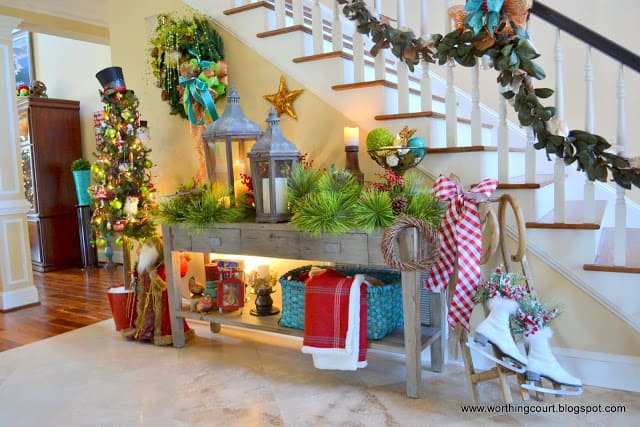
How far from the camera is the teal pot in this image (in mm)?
5574

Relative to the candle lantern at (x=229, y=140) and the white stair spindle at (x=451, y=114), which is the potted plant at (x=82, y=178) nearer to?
the candle lantern at (x=229, y=140)

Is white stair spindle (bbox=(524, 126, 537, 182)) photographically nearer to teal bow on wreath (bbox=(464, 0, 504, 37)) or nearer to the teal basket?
teal bow on wreath (bbox=(464, 0, 504, 37))

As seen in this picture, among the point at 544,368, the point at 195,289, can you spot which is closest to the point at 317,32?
the point at 195,289

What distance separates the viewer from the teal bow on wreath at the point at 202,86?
10.2 feet

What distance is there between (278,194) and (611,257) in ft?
5.15

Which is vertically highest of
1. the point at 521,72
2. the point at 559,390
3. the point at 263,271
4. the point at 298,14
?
the point at 298,14

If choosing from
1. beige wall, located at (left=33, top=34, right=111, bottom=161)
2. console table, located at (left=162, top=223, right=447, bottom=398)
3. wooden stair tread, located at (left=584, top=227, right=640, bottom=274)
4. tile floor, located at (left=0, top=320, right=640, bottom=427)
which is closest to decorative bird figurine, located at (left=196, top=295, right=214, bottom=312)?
console table, located at (left=162, top=223, right=447, bottom=398)

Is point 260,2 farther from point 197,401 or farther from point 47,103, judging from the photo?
point 47,103

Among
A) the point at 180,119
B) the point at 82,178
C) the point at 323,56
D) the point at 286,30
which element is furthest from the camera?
the point at 82,178

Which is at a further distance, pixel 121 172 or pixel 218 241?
pixel 121 172

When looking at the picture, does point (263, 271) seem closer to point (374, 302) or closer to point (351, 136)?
point (374, 302)

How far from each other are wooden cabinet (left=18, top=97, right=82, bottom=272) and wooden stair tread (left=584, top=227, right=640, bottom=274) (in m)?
5.40

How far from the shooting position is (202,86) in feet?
10.2

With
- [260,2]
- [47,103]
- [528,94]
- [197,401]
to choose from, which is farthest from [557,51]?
[47,103]
